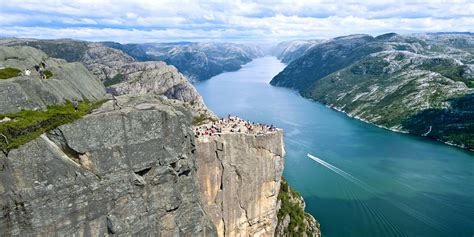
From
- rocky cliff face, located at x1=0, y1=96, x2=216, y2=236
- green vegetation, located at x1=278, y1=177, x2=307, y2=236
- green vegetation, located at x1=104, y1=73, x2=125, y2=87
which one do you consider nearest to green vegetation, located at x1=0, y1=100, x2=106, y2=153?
rocky cliff face, located at x1=0, y1=96, x2=216, y2=236

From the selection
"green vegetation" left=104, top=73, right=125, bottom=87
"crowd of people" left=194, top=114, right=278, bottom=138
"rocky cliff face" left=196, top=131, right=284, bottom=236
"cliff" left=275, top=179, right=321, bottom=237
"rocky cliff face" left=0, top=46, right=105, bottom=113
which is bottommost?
"cliff" left=275, top=179, right=321, bottom=237

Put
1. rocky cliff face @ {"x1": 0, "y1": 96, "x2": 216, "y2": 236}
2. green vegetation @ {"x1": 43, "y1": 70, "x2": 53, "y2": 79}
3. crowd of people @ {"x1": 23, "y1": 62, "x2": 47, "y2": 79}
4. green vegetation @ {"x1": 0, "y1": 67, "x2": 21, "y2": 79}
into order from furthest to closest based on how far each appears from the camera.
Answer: green vegetation @ {"x1": 43, "y1": 70, "x2": 53, "y2": 79}, crowd of people @ {"x1": 23, "y1": 62, "x2": 47, "y2": 79}, green vegetation @ {"x1": 0, "y1": 67, "x2": 21, "y2": 79}, rocky cliff face @ {"x1": 0, "y1": 96, "x2": 216, "y2": 236}

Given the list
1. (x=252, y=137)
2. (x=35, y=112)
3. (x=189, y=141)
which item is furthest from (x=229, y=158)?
(x=35, y=112)

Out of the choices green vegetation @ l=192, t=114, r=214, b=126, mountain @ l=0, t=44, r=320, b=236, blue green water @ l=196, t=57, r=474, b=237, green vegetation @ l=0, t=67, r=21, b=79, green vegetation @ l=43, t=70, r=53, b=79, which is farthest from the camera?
blue green water @ l=196, t=57, r=474, b=237

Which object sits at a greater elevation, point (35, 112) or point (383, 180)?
point (35, 112)

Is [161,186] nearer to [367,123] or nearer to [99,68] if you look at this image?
[99,68]

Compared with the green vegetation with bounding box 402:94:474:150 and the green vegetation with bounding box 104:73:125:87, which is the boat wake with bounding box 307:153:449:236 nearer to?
the green vegetation with bounding box 402:94:474:150
